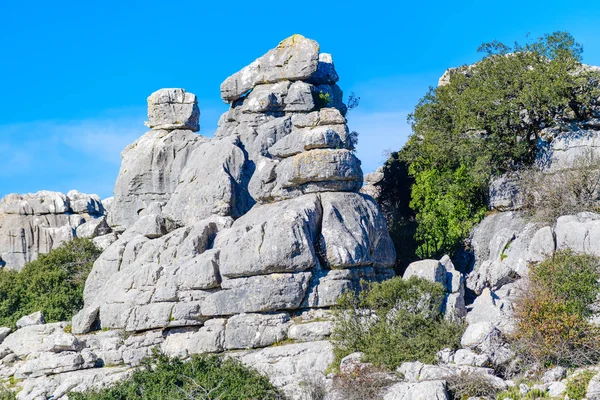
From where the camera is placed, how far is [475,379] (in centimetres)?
2183

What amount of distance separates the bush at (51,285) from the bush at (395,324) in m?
17.3

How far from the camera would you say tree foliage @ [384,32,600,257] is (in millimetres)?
35438

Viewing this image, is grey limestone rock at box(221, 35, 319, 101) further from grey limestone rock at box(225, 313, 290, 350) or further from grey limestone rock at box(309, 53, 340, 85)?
grey limestone rock at box(225, 313, 290, 350)

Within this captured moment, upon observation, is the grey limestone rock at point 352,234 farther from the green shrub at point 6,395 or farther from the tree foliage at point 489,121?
the green shrub at point 6,395

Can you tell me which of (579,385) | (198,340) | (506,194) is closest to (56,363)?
(198,340)

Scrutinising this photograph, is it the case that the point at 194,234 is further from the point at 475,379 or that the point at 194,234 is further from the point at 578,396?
the point at 578,396

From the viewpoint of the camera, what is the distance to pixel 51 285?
1609 inches

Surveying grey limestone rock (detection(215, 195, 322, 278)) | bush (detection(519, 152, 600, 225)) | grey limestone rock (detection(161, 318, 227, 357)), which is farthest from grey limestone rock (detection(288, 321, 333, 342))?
bush (detection(519, 152, 600, 225))

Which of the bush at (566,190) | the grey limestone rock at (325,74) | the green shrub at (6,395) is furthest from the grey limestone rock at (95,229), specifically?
the bush at (566,190)

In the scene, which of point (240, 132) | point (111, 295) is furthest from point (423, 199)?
point (111, 295)

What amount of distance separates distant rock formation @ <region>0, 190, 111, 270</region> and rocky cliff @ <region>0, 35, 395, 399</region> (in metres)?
16.4

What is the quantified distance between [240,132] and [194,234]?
11599mm

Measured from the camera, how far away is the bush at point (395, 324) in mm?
24531

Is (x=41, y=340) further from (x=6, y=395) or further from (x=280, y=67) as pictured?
(x=280, y=67)
